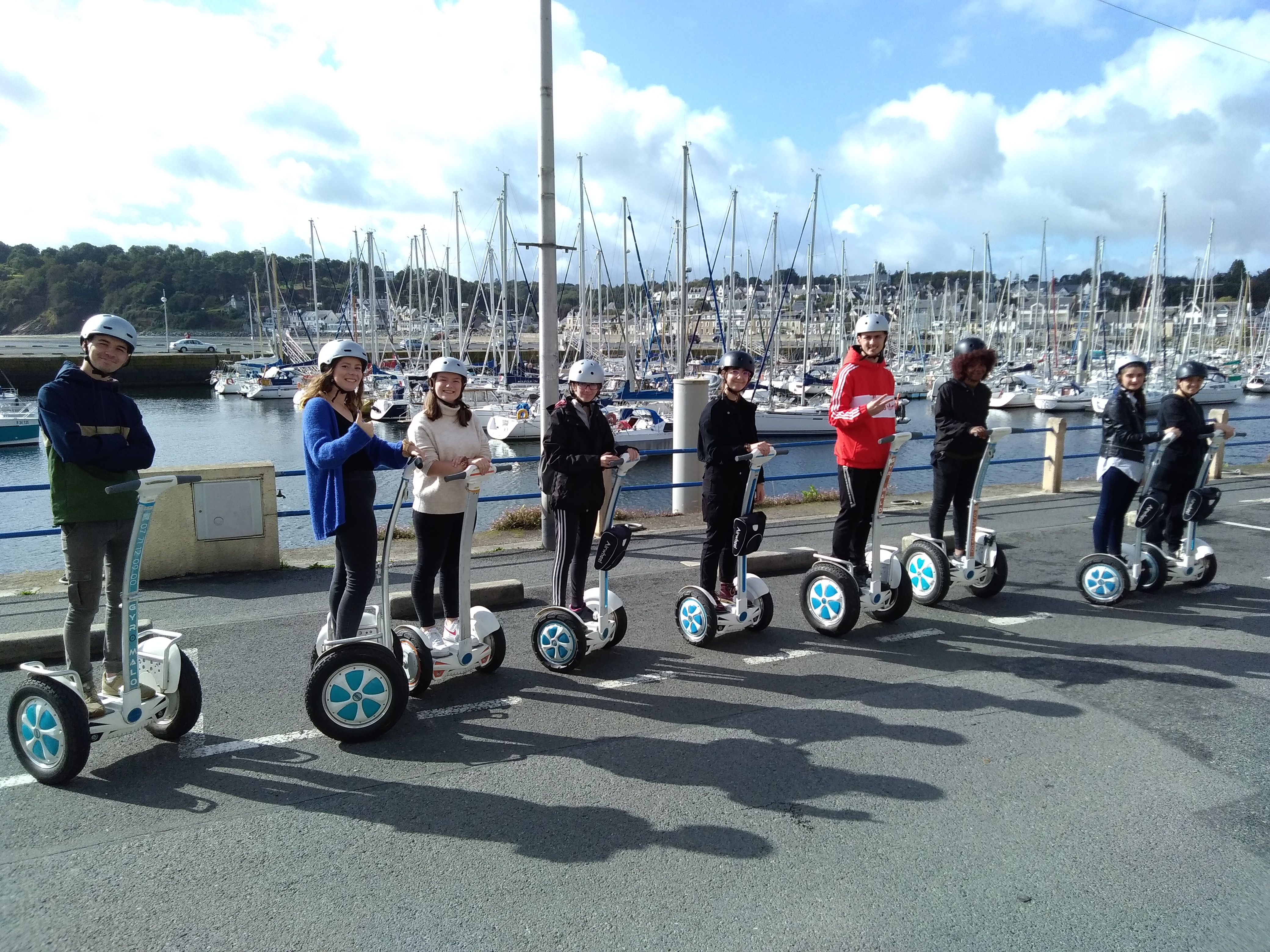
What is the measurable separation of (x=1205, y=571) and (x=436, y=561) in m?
6.43

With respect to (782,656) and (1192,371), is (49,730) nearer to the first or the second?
(782,656)

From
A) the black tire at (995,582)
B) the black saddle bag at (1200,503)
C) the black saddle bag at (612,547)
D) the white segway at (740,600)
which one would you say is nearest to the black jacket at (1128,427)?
the black saddle bag at (1200,503)

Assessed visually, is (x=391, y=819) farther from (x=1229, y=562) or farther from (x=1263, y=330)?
(x=1263, y=330)

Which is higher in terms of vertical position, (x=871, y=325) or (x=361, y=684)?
(x=871, y=325)

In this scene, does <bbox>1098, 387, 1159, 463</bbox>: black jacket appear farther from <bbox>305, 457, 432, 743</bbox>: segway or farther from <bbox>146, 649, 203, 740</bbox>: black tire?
<bbox>146, 649, 203, 740</bbox>: black tire

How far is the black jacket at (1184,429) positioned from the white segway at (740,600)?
10.9 ft

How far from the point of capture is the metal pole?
8.05m

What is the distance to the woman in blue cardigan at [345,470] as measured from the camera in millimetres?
4199

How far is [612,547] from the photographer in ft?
16.8

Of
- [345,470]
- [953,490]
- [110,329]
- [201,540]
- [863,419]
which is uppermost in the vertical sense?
[110,329]

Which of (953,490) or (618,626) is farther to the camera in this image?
(953,490)

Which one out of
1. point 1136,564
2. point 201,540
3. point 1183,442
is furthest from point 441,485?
point 1183,442

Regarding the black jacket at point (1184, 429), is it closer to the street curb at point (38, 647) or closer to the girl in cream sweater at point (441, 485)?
the girl in cream sweater at point (441, 485)

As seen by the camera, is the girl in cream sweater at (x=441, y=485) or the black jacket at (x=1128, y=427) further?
the black jacket at (x=1128, y=427)
